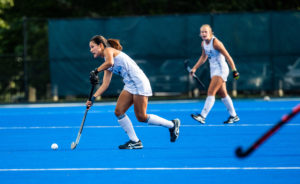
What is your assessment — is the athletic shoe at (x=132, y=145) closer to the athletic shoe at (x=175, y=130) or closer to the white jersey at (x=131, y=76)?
the athletic shoe at (x=175, y=130)

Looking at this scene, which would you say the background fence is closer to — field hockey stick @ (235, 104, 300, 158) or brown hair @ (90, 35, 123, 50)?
brown hair @ (90, 35, 123, 50)

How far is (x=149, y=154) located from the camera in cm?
781

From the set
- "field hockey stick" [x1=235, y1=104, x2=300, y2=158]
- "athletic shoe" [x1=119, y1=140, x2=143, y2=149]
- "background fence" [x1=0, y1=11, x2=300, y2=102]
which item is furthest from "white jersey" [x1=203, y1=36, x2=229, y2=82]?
"field hockey stick" [x1=235, y1=104, x2=300, y2=158]

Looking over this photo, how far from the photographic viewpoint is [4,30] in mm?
26344

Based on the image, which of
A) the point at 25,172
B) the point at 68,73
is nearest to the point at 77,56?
the point at 68,73

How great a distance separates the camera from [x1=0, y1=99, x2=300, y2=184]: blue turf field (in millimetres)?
6180

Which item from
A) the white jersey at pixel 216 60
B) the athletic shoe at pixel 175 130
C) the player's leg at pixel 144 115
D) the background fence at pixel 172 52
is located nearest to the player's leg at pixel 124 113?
the player's leg at pixel 144 115

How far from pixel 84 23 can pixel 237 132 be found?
10.1 m

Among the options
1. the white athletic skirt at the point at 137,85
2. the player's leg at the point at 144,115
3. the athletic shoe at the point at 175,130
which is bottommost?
the athletic shoe at the point at 175,130

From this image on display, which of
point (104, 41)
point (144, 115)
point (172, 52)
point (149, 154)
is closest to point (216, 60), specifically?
point (144, 115)

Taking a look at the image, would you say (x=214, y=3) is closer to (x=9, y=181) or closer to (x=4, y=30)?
(x=4, y=30)

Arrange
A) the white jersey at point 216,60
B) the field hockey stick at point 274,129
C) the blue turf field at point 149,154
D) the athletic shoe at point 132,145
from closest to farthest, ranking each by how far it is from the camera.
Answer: the field hockey stick at point 274,129 → the blue turf field at point 149,154 → the athletic shoe at point 132,145 → the white jersey at point 216,60

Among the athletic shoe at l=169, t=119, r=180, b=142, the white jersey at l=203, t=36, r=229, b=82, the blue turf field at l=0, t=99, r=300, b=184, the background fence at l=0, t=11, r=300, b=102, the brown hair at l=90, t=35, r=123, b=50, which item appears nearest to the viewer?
the blue turf field at l=0, t=99, r=300, b=184

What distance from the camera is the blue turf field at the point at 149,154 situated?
6180 mm
